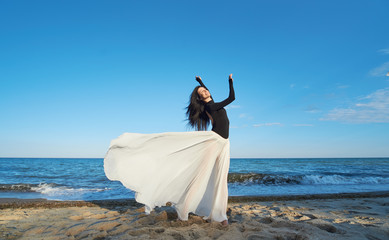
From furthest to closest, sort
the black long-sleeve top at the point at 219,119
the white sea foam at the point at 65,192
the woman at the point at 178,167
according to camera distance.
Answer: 1. the white sea foam at the point at 65,192
2. the black long-sleeve top at the point at 219,119
3. the woman at the point at 178,167

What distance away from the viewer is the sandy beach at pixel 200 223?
3.31 m

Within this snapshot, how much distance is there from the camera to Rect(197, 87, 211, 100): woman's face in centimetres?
447

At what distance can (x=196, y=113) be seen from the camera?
4.59 m

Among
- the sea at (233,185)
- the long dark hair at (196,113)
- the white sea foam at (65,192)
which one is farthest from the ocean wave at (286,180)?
the long dark hair at (196,113)

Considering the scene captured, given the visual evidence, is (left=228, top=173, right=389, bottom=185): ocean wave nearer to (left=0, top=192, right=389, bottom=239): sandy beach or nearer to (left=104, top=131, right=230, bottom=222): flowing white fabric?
(left=0, top=192, right=389, bottom=239): sandy beach

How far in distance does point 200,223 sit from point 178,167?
98 centimetres

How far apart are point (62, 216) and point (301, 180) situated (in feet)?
41.5

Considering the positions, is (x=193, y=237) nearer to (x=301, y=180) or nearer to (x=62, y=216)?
Result: (x=62, y=216)

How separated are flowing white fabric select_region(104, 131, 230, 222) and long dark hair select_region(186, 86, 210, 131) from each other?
0.61 meters

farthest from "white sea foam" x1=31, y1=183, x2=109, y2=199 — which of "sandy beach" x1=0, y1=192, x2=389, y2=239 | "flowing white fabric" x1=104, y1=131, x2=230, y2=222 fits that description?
"flowing white fabric" x1=104, y1=131, x2=230, y2=222

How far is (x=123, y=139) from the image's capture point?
4168 mm

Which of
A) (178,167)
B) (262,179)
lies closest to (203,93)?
(178,167)

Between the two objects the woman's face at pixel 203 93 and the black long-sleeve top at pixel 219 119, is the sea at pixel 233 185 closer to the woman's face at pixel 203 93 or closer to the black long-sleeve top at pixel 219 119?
the black long-sleeve top at pixel 219 119

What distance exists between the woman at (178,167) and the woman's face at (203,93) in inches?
15.4
